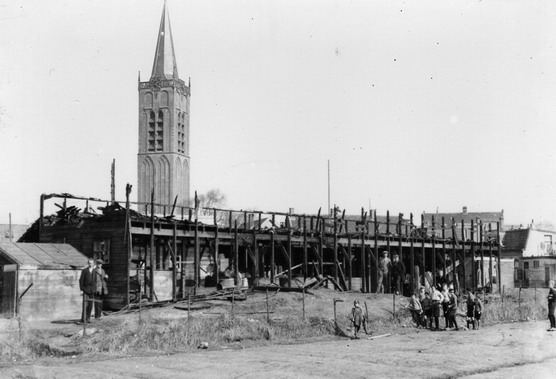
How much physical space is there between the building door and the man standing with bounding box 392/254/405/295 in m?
18.9

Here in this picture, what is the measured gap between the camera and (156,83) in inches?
3125

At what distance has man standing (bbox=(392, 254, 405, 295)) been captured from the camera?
1319 inches

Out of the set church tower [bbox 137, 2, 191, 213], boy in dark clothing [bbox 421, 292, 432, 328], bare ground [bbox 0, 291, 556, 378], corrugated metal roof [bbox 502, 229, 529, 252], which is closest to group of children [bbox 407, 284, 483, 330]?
boy in dark clothing [bbox 421, 292, 432, 328]

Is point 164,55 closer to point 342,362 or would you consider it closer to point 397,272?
point 397,272

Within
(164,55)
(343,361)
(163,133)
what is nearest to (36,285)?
(343,361)

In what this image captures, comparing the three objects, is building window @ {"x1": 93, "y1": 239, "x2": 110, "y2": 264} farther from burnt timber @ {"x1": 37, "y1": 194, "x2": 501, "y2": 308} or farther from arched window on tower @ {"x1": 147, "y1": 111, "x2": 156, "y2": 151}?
arched window on tower @ {"x1": 147, "y1": 111, "x2": 156, "y2": 151}

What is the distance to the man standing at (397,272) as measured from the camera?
33.5m

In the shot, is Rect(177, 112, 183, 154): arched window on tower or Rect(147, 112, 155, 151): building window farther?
Rect(177, 112, 183, 154): arched window on tower

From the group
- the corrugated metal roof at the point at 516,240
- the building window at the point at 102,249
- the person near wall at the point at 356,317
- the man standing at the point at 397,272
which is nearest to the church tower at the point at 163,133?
the corrugated metal roof at the point at 516,240

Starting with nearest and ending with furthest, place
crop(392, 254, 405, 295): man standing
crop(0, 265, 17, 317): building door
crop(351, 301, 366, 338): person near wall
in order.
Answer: crop(0, 265, 17, 317): building door, crop(351, 301, 366, 338): person near wall, crop(392, 254, 405, 295): man standing

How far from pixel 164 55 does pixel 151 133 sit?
31.9 feet

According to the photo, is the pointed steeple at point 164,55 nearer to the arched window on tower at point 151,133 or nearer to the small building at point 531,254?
the arched window on tower at point 151,133

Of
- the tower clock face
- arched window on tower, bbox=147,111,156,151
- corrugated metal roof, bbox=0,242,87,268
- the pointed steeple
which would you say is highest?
the pointed steeple

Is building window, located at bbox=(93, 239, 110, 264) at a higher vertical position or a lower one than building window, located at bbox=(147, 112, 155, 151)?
lower
